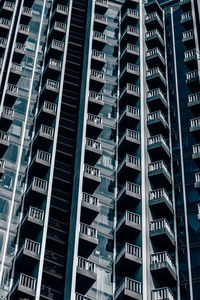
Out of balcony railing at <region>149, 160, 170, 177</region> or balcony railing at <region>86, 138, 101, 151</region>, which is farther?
balcony railing at <region>86, 138, 101, 151</region>

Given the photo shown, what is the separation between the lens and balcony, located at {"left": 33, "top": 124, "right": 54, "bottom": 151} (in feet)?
194

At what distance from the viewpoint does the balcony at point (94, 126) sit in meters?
61.0

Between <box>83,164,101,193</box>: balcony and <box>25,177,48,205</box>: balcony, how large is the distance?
10.6 feet

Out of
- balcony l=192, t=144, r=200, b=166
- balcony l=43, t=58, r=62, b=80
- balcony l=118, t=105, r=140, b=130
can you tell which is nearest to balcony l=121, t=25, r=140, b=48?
balcony l=43, t=58, r=62, b=80

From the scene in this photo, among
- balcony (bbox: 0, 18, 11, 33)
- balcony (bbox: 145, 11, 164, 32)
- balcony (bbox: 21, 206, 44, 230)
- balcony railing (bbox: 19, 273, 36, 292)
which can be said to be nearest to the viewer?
balcony railing (bbox: 19, 273, 36, 292)

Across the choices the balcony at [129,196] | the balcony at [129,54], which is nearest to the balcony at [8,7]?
the balcony at [129,54]

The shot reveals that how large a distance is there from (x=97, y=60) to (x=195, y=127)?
14322mm

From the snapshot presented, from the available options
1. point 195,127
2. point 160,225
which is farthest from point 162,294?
point 195,127

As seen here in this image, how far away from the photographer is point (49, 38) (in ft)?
234

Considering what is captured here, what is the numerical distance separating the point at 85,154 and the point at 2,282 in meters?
14.0

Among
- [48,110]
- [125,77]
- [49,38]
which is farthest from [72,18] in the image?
[48,110]

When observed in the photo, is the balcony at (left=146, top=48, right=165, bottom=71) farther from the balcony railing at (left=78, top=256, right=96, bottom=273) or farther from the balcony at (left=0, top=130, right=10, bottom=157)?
the balcony railing at (left=78, top=256, right=96, bottom=273)

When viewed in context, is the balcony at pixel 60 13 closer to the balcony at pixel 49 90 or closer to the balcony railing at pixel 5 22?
the balcony railing at pixel 5 22

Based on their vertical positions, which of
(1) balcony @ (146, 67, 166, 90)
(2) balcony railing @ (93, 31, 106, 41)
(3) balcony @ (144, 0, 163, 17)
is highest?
(3) balcony @ (144, 0, 163, 17)
